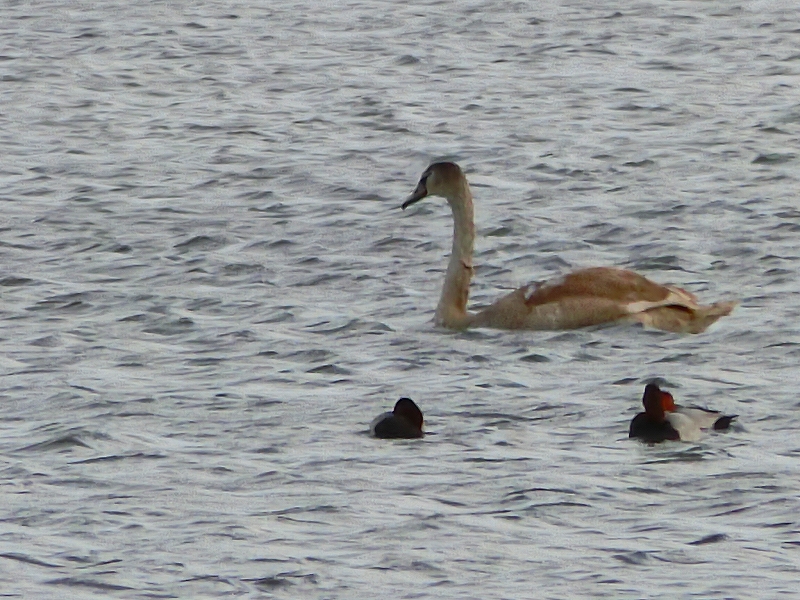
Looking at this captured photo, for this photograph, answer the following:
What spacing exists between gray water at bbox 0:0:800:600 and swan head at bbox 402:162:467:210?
64cm

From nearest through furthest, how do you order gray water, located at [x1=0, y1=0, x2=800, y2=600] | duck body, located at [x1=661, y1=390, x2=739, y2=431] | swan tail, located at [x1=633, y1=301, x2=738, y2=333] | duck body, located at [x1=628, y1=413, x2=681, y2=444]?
gray water, located at [x1=0, y1=0, x2=800, y2=600] < duck body, located at [x1=628, y1=413, x2=681, y2=444] < duck body, located at [x1=661, y1=390, x2=739, y2=431] < swan tail, located at [x1=633, y1=301, x2=738, y2=333]

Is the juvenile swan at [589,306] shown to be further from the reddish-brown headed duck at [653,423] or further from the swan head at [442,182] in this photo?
the reddish-brown headed duck at [653,423]

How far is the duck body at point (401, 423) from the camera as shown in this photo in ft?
37.4

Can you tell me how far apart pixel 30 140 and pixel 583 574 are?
13349mm

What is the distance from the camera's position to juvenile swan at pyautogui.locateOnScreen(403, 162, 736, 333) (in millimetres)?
14188

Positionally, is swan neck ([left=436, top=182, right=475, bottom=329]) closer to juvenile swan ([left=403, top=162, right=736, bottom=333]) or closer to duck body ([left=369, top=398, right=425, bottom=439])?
juvenile swan ([left=403, top=162, right=736, bottom=333])

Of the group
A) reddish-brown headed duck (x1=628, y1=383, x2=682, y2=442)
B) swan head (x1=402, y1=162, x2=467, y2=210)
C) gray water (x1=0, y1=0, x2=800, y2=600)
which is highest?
swan head (x1=402, y1=162, x2=467, y2=210)

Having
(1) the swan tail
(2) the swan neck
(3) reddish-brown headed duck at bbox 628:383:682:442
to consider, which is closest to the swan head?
(2) the swan neck

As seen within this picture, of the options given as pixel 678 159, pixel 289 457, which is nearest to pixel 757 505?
pixel 289 457

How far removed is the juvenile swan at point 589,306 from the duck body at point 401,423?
296 centimetres

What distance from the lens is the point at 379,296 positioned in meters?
15.4

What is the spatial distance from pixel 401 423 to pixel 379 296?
3.97 m

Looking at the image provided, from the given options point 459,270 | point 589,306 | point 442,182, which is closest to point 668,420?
point 589,306

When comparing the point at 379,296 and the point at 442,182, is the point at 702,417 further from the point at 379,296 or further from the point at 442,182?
the point at 442,182
